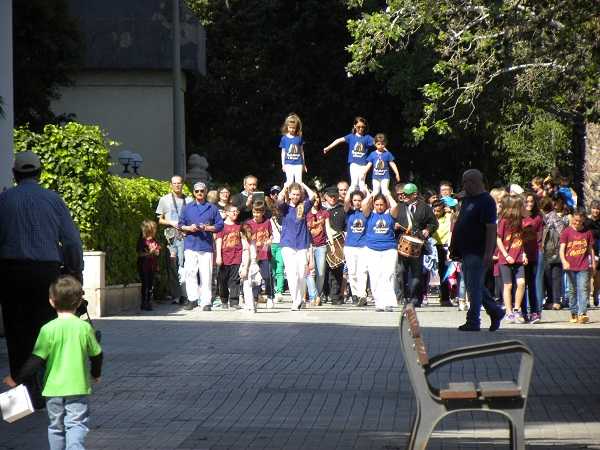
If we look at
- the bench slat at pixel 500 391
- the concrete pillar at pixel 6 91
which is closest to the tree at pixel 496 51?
the concrete pillar at pixel 6 91

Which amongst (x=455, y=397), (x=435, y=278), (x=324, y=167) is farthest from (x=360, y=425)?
(x=324, y=167)

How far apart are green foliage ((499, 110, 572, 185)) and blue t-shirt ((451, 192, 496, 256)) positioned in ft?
100

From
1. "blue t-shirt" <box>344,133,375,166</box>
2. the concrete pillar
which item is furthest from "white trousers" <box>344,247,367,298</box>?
the concrete pillar

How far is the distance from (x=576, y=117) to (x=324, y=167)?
14820 mm

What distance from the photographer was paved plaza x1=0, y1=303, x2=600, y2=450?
927cm

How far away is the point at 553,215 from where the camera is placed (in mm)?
23016

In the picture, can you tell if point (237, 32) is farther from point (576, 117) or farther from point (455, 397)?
point (455, 397)

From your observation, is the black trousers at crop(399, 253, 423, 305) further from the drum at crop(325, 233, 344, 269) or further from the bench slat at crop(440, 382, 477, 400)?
the bench slat at crop(440, 382, 477, 400)

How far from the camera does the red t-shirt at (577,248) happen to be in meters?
20.0

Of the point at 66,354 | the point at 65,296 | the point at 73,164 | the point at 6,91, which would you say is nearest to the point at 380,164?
the point at 73,164

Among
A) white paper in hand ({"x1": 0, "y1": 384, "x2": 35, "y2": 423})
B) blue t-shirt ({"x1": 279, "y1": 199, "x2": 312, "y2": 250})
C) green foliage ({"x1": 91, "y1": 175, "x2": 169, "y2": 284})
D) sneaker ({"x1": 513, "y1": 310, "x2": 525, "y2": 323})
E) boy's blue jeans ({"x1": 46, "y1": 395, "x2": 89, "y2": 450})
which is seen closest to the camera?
white paper in hand ({"x1": 0, "y1": 384, "x2": 35, "y2": 423})

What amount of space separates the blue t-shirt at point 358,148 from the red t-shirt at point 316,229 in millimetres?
3217

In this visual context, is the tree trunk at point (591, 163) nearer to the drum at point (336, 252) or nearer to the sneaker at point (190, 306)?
the drum at point (336, 252)

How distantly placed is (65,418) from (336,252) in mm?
17129
